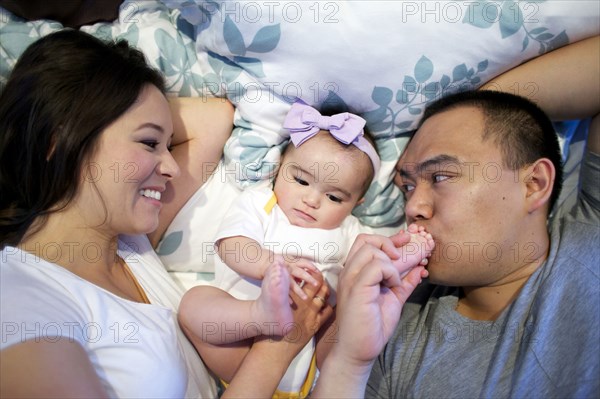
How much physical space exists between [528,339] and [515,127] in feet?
2.15

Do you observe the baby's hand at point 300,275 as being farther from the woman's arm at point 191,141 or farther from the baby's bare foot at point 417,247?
the woman's arm at point 191,141

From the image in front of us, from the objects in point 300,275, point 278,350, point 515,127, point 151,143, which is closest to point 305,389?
point 278,350

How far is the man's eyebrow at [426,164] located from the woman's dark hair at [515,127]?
13 cm

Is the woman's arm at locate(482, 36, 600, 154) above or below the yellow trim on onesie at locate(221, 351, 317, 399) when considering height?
above

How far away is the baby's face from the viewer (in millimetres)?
1561

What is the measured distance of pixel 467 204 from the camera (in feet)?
4.62

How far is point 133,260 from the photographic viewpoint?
1.54 metres

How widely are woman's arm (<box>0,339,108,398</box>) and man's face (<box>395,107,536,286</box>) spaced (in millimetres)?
1050

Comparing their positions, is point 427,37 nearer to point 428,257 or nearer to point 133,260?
point 428,257

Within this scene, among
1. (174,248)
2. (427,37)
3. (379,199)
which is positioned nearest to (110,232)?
(174,248)

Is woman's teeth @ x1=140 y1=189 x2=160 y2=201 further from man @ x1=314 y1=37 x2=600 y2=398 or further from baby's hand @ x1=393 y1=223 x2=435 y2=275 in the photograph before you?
baby's hand @ x1=393 y1=223 x2=435 y2=275

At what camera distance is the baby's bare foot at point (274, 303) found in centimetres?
122

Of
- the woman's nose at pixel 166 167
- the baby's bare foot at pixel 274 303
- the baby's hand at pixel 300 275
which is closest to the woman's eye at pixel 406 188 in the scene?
the baby's hand at pixel 300 275

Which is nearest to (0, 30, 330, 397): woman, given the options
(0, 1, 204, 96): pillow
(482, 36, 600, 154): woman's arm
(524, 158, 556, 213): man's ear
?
(0, 1, 204, 96): pillow
